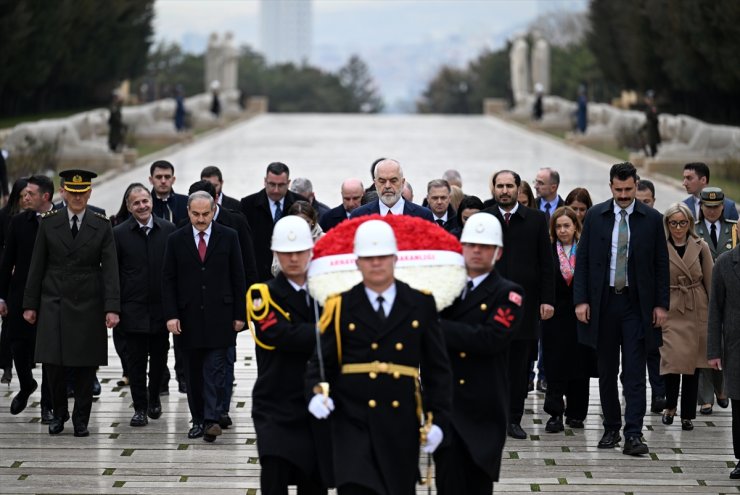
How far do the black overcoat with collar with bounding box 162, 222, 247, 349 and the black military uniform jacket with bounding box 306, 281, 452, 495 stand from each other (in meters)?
3.56

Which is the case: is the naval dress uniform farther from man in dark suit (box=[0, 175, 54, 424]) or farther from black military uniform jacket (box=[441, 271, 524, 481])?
man in dark suit (box=[0, 175, 54, 424])

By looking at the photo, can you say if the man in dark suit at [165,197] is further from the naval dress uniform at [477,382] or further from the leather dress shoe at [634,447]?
the naval dress uniform at [477,382]

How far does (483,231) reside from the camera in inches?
295

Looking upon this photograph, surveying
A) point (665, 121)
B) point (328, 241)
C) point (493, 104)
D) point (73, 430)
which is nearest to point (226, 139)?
point (665, 121)

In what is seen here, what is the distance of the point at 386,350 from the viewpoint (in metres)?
6.96

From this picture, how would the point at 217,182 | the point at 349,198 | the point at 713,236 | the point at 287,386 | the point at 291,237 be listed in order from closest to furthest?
the point at 291,237 → the point at 287,386 → the point at 713,236 → the point at 217,182 → the point at 349,198

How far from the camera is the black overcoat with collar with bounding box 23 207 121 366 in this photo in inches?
418

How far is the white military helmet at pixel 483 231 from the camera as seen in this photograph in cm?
748

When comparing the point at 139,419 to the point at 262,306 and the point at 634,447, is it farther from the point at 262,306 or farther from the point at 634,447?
the point at 262,306

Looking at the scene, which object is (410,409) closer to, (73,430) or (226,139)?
(73,430)

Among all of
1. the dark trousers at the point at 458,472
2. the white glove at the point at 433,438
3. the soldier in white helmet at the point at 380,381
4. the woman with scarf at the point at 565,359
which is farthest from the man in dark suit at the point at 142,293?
the white glove at the point at 433,438

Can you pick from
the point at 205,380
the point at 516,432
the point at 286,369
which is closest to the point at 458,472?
the point at 286,369

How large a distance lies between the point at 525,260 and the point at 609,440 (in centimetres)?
134

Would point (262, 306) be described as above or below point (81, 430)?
above
